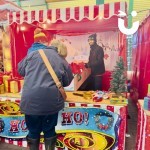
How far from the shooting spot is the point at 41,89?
2.21 metres

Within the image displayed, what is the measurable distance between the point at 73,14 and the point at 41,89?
1761mm

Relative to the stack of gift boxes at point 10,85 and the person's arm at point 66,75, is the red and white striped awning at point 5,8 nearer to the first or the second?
the stack of gift boxes at point 10,85

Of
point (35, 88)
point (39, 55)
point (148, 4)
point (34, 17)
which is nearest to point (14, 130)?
point (35, 88)

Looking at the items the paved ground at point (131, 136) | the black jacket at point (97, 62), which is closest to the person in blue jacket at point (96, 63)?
the black jacket at point (97, 62)

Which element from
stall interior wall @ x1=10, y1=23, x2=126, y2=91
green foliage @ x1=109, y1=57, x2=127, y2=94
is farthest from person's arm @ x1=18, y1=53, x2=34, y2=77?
stall interior wall @ x1=10, y1=23, x2=126, y2=91

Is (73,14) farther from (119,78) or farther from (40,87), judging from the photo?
(40,87)

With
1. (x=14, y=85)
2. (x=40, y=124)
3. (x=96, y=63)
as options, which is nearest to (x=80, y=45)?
(x=96, y=63)

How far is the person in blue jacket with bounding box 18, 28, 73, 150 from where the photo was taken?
223 cm

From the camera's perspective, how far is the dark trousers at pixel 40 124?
2380 mm

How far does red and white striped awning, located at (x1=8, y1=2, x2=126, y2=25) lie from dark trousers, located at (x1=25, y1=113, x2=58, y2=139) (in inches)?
70.7

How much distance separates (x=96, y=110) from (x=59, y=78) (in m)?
0.77

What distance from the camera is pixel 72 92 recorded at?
322 cm

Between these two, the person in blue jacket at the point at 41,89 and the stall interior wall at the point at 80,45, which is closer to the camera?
the person in blue jacket at the point at 41,89

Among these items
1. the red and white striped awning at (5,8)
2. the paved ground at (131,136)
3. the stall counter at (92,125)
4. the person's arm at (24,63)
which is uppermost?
the red and white striped awning at (5,8)
